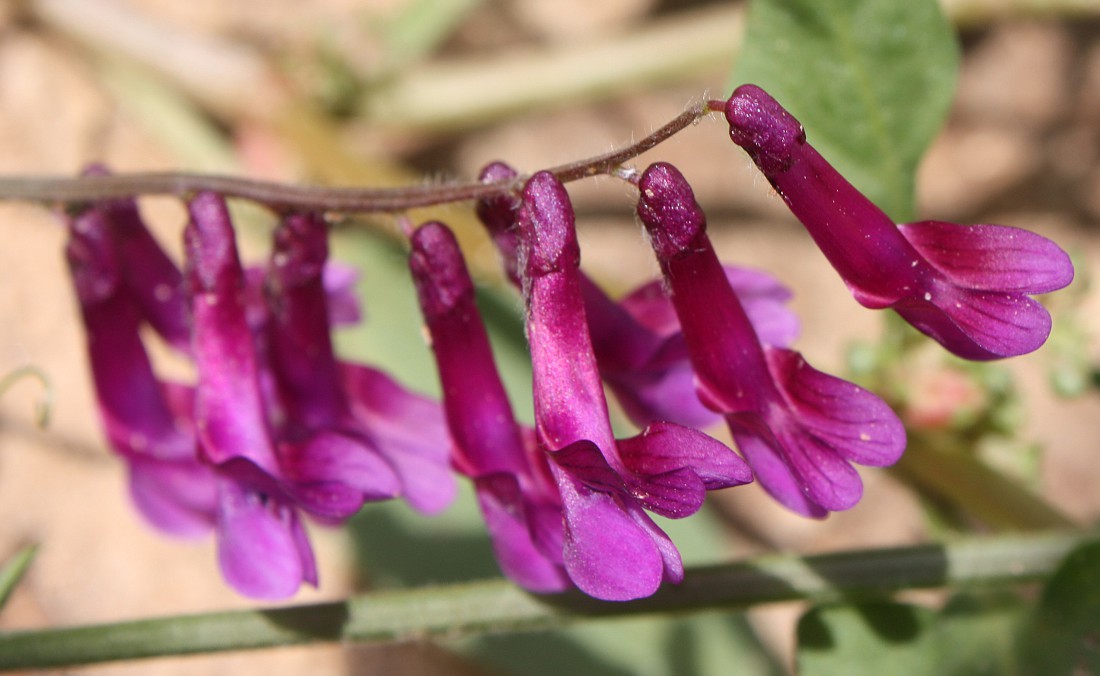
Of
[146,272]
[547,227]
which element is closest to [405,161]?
[146,272]

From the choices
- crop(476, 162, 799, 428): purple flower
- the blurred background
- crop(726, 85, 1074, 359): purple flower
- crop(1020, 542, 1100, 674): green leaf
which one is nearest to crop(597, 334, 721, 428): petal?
crop(476, 162, 799, 428): purple flower

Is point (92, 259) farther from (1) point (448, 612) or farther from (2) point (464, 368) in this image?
(1) point (448, 612)

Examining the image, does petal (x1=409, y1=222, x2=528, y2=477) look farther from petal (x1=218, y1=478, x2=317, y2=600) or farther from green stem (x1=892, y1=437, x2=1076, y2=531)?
green stem (x1=892, y1=437, x2=1076, y2=531)

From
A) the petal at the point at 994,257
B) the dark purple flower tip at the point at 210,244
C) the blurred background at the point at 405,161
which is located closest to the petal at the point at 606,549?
the petal at the point at 994,257

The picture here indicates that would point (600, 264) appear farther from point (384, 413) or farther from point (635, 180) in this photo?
point (635, 180)

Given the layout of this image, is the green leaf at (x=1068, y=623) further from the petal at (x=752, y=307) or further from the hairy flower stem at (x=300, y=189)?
the hairy flower stem at (x=300, y=189)

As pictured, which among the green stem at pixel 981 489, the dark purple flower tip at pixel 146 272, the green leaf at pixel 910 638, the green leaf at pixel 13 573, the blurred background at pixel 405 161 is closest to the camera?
the green leaf at pixel 13 573

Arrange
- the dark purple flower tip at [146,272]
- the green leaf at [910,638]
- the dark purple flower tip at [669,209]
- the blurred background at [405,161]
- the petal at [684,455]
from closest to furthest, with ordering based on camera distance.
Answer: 1. the petal at [684,455]
2. the dark purple flower tip at [669,209]
3. the green leaf at [910,638]
4. the dark purple flower tip at [146,272]
5. the blurred background at [405,161]
